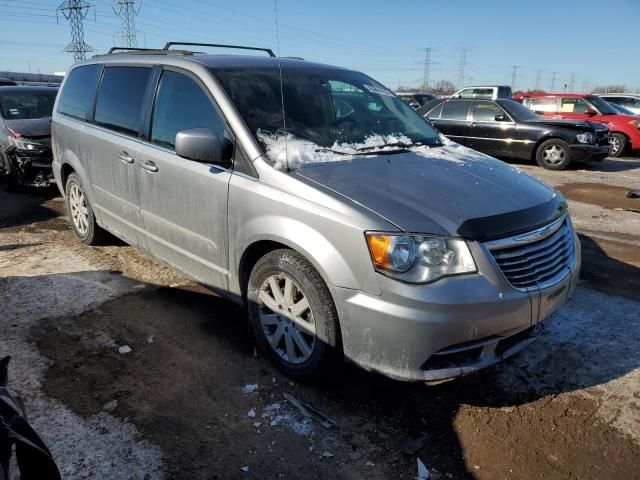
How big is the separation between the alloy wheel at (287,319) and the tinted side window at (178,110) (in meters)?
1.02

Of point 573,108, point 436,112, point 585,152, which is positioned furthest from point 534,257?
point 573,108

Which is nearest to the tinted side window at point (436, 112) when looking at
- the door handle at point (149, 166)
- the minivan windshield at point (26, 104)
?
the minivan windshield at point (26, 104)

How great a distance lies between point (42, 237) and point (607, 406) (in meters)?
5.72

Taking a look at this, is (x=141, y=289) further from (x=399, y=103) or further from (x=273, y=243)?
(x=399, y=103)

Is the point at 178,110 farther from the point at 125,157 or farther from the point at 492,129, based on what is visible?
the point at 492,129

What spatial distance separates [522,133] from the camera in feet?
38.4

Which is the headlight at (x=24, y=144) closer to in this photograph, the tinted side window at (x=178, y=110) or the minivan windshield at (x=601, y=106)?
the tinted side window at (x=178, y=110)

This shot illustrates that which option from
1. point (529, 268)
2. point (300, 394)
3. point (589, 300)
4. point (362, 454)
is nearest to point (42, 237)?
point (300, 394)

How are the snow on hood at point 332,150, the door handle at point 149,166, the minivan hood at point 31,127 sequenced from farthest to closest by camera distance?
1. the minivan hood at point 31,127
2. the door handle at point 149,166
3. the snow on hood at point 332,150

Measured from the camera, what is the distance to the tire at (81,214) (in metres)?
5.10

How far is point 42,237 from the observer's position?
5777mm

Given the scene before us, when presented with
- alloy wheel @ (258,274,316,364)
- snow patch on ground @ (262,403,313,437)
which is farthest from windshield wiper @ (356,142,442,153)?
snow patch on ground @ (262,403,313,437)

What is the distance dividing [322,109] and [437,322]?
72.9 inches

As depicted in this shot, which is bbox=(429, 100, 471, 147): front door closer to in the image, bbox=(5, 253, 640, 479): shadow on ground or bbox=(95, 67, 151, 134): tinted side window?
bbox=(95, 67, 151, 134): tinted side window
